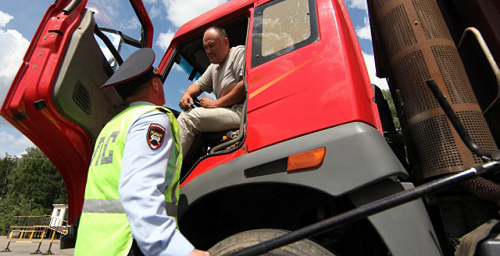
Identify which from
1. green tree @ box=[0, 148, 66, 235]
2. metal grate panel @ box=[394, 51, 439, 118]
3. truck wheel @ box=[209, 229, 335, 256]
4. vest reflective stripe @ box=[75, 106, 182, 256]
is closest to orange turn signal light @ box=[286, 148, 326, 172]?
truck wheel @ box=[209, 229, 335, 256]

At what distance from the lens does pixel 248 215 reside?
208cm

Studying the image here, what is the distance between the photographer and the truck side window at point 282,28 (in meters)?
2.00

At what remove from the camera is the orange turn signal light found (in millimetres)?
1527

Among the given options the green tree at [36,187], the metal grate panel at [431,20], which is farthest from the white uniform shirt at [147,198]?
the green tree at [36,187]

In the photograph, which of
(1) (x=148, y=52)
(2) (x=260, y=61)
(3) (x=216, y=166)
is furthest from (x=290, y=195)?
(1) (x=148, y=52)

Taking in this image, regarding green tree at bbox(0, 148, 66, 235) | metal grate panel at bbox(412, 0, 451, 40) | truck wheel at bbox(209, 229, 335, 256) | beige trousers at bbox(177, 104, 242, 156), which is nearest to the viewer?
truck wheel at bbox(209, 229, 335, 256)

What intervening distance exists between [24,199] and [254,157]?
52432 millimetres

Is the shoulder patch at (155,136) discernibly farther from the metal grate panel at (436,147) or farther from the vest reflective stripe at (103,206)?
the metal grate panel at (436,147)

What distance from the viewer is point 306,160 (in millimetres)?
1550

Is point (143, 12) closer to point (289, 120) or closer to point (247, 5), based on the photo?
point (247, 5)

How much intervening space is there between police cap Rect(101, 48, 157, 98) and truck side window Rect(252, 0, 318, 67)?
70cm

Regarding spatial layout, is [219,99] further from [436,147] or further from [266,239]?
[436,147]

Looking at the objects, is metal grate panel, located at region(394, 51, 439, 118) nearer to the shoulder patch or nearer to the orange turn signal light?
the orange turn signal light

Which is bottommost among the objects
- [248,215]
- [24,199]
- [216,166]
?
→ [24,199]
